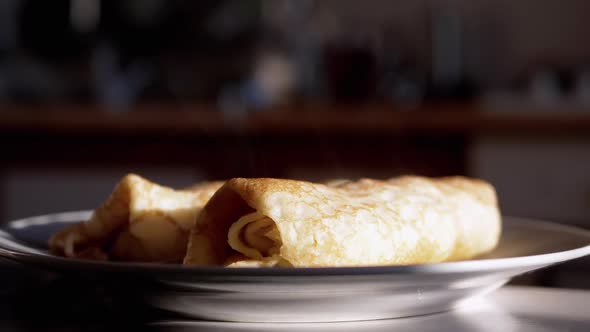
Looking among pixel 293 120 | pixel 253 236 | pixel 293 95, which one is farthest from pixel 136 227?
pixel 293 95

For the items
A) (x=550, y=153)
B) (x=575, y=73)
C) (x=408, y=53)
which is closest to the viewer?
(x=550, y=153)

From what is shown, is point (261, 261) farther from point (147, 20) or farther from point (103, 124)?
point (147, 20)

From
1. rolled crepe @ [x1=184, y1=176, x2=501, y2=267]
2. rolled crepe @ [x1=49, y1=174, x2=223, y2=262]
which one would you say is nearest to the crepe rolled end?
rolled crepe @ [x1=184, y1=176, x2=501, y2=267]

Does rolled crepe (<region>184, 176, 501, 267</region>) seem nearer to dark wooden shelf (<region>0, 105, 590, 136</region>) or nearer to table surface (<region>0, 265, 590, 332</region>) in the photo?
table surface (<region>0, 265, 590, 332</region>)

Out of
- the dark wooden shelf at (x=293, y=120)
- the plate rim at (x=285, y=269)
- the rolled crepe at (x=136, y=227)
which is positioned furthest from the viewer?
the dark wooden shelf at (x=293, y=120)

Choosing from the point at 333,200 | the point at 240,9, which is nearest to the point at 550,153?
the point at 240,9

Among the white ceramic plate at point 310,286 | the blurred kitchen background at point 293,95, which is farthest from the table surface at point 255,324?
the blurred kitchen background at point 293,95

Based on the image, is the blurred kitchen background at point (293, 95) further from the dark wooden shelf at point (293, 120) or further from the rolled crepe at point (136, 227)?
the rolled crepe at point (136, 227)
